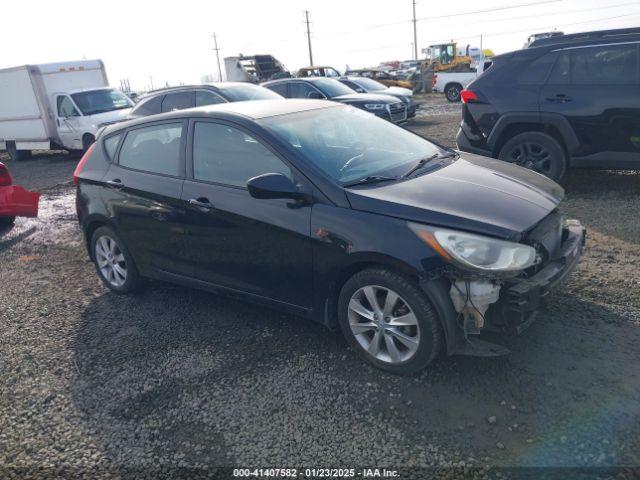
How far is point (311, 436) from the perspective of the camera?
9.45ft

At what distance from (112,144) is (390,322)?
3.24 metres

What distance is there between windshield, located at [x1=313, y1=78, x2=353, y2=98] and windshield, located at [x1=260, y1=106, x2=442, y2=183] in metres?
9.18

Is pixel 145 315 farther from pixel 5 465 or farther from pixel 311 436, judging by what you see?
pixel 311 436

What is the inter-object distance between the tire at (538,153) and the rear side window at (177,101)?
240 inches

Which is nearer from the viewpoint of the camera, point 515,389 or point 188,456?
point 188,456

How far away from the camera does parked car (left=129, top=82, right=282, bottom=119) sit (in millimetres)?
10016

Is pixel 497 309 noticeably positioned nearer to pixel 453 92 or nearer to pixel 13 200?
pixel 13 200

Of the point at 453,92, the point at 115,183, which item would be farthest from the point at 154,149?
the point at 453,92

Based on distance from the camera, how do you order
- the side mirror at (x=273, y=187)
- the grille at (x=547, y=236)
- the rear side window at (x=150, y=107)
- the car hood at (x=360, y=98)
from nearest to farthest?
the grille at (x=547, y=236) < the side mirror at (x=273, y=187) < the rear side window at (x=150, y=107) < the car hood at (x=360, y=98)

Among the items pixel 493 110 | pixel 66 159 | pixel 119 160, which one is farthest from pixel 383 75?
pixel 119 160

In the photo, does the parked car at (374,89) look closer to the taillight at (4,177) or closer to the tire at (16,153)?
the tire at (16,153)

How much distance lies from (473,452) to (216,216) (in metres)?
2.34

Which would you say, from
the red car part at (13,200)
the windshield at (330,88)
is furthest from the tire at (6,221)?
the windshield at (330,88)

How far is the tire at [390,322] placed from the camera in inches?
121
